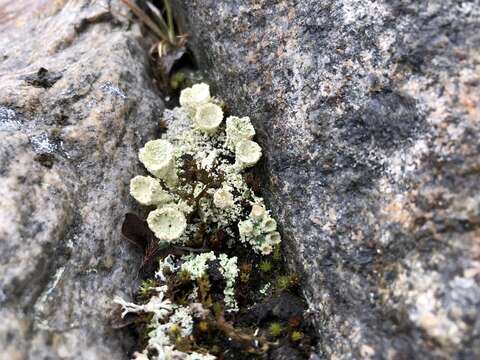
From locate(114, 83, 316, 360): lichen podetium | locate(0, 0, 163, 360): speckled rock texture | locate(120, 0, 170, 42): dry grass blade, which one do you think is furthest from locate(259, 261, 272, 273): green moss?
locate(120, 0, 170, 42): dry grass blade

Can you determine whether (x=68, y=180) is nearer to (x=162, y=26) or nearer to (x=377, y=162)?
(x=377, y=162)

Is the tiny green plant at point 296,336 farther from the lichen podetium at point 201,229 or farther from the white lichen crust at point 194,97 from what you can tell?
the white lichen crust at point 194,97

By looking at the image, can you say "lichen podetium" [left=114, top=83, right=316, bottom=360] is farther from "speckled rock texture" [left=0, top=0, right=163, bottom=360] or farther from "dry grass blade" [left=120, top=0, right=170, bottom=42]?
"dry grass blade" [left=120, top=0, right=170, bottom=42]

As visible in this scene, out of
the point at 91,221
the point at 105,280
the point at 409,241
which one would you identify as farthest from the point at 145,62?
the point at 409,241

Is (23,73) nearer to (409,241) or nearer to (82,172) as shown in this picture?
(82,172)

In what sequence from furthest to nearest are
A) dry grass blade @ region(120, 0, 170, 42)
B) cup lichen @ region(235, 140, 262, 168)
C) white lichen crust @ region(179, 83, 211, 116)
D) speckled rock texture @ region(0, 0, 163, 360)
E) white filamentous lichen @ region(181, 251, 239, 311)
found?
dry grass blade @ region(120, 0, 170, 42), white lichen crust @ region(179, 83, 211, 116), cup lichen @ region(235, 140, 262, 168), white filamentous lichen @ region(181, 251, 239, 311), speckled rock texture @ region(0, 0, 163, 360)

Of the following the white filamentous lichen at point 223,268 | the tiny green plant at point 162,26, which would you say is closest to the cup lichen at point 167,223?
the white filamentous lichen at point 223,268
